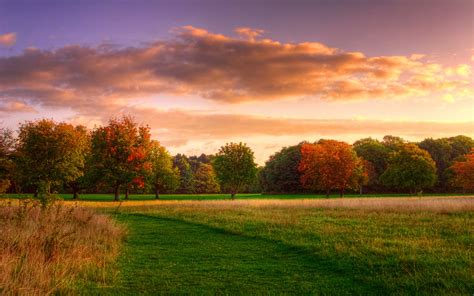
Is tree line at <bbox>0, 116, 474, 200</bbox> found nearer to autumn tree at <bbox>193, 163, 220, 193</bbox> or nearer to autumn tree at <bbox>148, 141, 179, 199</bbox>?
autumn tree at <bbox>148, 141, 179, 199</bbox>

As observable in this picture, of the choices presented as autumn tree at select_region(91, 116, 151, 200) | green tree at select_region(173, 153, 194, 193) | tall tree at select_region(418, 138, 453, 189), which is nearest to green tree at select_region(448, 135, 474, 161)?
tall tree at select_region(418, 138, 453, 189)

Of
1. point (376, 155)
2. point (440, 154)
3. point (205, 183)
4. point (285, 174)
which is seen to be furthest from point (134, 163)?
point (440, 154)

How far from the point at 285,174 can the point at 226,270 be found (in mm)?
84781

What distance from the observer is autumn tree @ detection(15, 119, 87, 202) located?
168 feet

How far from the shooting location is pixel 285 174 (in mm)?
95000

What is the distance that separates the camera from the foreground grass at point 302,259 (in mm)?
9336

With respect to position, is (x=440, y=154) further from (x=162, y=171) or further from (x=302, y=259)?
(x=302, y=259)

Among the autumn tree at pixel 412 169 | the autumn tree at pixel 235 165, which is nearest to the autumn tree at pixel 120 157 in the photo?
the autumn tree at pixel 235 165

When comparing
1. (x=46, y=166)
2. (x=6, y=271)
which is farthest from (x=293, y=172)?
(x=6, y=271)

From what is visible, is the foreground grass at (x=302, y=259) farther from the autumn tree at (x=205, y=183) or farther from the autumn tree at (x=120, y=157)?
the autumn tree at (x=205, y=183)

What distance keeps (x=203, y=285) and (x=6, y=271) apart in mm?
4500

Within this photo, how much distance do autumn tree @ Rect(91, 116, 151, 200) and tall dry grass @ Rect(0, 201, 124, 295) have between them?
3433 cm

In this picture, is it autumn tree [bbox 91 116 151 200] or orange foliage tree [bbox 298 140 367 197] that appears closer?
autumn tree [bbox 91 116 151 200]

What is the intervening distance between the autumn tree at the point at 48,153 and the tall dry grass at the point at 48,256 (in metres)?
38.0
